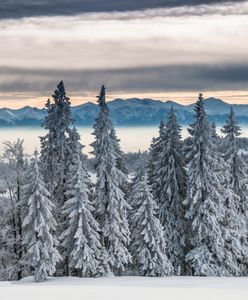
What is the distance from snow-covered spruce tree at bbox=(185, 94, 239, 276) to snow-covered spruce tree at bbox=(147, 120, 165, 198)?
157 inches

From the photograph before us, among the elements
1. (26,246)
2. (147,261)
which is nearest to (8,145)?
(26,246)

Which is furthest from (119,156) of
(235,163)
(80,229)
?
(235,163)

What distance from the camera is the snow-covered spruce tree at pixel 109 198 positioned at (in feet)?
142

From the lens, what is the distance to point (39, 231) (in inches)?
1547

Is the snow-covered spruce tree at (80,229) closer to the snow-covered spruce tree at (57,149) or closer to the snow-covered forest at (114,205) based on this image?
the snow-covered forest at (114,205)

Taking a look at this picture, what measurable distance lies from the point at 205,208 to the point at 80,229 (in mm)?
11293

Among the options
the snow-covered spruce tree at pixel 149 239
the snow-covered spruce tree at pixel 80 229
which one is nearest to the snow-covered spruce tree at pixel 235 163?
the snow-covered spruce tree at pixel 149 239

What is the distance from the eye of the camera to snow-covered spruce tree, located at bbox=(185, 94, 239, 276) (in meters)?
44.3

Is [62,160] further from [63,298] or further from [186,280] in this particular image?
[63,298]

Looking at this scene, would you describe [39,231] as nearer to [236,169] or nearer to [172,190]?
[172,190]

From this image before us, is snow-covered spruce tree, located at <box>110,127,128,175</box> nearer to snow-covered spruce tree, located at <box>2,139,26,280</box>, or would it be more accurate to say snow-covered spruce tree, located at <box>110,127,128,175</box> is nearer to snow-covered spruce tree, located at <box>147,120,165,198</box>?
snow-covered spruce tree, located at <box>147,120,165,198</box>

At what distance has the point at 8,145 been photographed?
42.6 metres

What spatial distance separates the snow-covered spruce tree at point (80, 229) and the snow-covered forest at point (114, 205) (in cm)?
8

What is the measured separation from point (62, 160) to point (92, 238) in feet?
24.5
